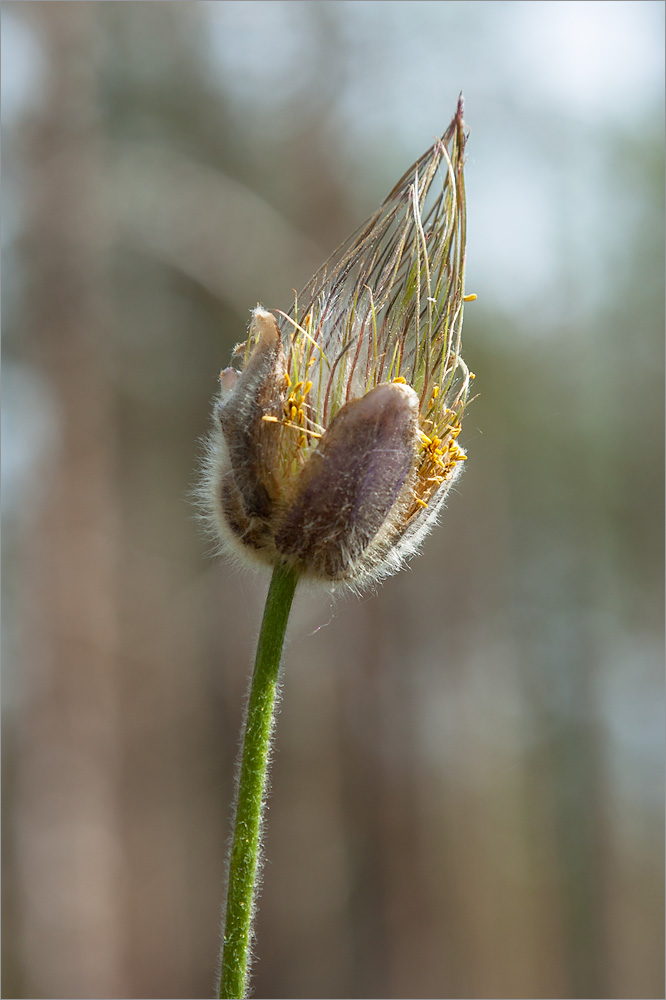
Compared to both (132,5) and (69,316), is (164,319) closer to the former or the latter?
(69,316)

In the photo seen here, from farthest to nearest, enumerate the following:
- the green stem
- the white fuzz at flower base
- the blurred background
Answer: the blurred background
the white fuzz at flower base
the green stem

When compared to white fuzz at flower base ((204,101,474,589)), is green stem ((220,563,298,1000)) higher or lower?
lower

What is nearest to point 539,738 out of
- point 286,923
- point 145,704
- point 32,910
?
point 286,923

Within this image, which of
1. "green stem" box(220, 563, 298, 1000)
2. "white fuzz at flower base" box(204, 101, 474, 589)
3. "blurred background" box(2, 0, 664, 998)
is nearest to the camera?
"green stem" box(220, 563, 298, 1000)

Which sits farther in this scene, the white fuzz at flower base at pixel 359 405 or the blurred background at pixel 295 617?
the blurred background at pixel 295 617

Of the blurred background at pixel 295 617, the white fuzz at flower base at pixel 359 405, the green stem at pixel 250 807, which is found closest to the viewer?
the green stem at pixel 250 807
